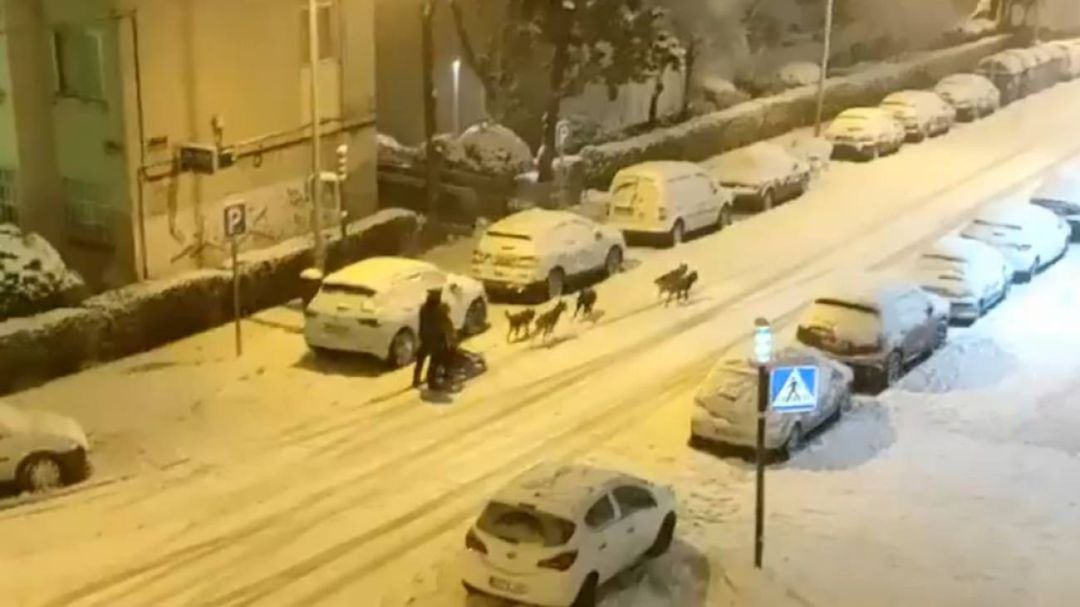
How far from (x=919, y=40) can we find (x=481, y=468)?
151 ft

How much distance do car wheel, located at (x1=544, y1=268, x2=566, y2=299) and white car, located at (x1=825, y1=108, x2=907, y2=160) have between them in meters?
15.4

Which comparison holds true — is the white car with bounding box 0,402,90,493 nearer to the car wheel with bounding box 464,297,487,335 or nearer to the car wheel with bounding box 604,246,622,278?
the car wheel with bounding box 464,297,487,335

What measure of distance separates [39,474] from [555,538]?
7291 mm

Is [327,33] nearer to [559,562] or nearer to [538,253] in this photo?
[538,253]

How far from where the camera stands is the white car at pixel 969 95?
4828 centimetres

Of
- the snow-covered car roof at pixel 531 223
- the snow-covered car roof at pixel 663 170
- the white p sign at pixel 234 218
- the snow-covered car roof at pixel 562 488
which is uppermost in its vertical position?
the white p sign at pixel 234 218

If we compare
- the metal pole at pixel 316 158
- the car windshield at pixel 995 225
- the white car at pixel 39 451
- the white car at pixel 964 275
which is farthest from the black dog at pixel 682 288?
the white car at pixel 39 451

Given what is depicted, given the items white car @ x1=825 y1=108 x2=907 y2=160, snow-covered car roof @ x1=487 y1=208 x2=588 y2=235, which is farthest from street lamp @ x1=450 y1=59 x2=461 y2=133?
snow-covered car roof @ x1=487 y1=208 x2=588 y2=235

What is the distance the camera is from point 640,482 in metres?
18.3

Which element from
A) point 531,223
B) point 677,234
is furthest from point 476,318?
point 677,234

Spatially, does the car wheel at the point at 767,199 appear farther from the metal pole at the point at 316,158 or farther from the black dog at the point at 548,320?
the metal pole at the point at 316,158

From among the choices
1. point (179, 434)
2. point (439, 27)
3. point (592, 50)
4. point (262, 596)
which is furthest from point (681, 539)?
point (439, 27)

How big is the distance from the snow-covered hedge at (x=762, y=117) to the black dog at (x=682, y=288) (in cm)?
934

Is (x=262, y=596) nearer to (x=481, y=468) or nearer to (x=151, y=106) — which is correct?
(x=481, y=468)
